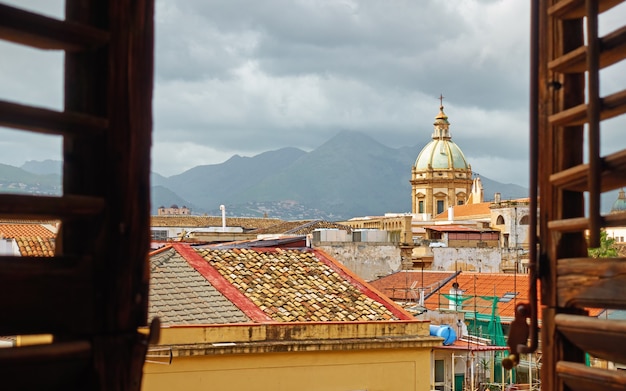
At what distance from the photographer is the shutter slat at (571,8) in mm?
2964

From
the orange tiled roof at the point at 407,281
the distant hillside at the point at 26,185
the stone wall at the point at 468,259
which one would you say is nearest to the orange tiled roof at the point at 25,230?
the distant hillside at the point at 26,185

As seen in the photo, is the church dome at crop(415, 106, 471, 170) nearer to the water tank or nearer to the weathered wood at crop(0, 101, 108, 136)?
the water tank

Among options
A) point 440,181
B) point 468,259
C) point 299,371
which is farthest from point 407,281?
point 440,181

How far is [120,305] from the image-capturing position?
7.04ft

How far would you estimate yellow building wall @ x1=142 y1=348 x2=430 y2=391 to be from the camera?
1022 cm

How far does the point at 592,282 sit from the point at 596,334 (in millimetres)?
169

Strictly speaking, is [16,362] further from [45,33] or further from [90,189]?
[45,33]

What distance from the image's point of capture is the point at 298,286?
12.9m

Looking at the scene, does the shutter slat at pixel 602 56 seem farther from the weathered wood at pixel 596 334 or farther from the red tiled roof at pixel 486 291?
the red tiled roof at pixel 486 291

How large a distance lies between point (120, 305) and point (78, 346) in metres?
0.14

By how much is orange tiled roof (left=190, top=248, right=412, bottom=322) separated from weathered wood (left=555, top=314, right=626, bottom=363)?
28.7ft


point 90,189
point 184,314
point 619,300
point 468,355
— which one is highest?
point 90,189

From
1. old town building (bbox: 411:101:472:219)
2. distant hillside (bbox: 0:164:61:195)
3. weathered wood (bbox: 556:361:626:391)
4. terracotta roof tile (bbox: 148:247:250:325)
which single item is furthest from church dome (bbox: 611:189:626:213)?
old town building (bbox: 411:101:472:219)

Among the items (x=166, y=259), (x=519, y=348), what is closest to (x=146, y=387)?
(x=166, y=259)
